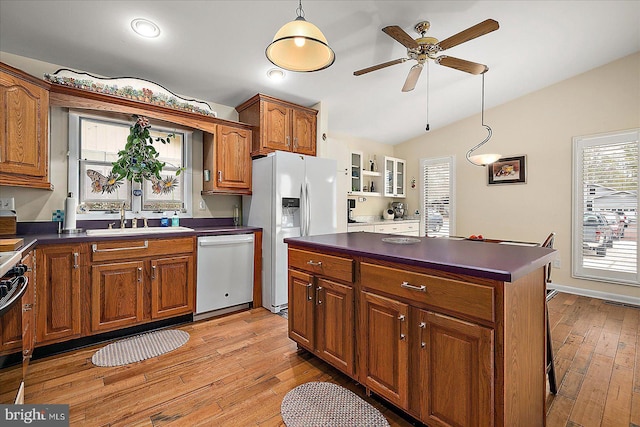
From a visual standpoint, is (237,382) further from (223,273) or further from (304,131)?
(304,131)

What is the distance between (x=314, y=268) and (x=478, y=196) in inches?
165

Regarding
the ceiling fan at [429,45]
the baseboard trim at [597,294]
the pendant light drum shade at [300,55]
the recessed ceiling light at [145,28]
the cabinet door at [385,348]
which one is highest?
the recessed ceiling light at [145,28]

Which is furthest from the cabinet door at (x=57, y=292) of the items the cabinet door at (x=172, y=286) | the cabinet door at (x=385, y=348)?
the cabinet door at (x=385, y=348)

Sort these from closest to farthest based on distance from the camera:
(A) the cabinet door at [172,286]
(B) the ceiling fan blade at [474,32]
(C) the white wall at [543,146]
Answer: (B) the ceiling fan blade at [474,32]
(A) the cabinet door at [172,286]
(C) the white wall at [543,146]

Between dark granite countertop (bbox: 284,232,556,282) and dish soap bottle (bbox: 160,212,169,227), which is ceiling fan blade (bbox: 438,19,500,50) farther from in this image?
dish soap bottle (bbox: 160,212,169,227)

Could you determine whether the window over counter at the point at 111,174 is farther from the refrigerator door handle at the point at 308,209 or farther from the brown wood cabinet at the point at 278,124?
the refrigerator door handle at the point at 308,209

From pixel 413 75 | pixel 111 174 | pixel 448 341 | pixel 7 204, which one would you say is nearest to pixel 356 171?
pixel 413 75

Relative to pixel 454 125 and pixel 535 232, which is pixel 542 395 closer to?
pixel 535 232

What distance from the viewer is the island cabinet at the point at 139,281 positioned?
2484 millimetres

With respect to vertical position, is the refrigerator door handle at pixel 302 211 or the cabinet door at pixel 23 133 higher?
the cabinet door at pixel 23 133

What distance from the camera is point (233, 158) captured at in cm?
354

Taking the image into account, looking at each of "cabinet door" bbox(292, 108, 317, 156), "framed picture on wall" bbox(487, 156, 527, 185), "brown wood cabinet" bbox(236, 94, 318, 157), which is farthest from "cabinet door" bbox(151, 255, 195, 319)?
"framed picture on wall" bbox(487, 156, 527, 185)

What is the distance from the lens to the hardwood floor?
1.67 metres

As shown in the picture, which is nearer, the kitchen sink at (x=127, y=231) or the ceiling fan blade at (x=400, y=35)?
the ceiling fan blade at (x=400, y=35)
